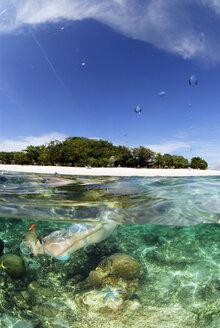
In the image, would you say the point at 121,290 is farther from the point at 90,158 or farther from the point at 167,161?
the point at 167,161

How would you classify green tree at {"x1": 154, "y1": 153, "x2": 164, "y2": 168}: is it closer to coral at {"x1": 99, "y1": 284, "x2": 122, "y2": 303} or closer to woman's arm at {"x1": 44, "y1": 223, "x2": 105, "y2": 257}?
woman's arm at {"x1": 44, "y1": 223, "x2": 105, "y2": 257}

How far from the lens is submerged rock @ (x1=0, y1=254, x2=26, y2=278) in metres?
4.72

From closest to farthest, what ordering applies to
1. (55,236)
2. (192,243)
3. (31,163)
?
1. (55,236)
2. (192,243)
3. (31,163)

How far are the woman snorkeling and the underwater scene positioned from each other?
1.2 inches

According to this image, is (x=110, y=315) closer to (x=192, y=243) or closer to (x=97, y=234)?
(x=97, y=234)

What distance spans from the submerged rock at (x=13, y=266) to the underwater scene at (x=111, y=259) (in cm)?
2

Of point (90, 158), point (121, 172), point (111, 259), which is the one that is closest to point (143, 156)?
point (90, 158)

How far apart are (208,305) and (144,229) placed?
291cm

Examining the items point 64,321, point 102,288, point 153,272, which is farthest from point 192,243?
point 64,321

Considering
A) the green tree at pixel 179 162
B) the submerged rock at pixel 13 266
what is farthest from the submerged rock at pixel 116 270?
the green tree at pixel 179 162

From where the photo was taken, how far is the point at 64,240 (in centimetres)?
480

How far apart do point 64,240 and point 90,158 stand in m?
24.7

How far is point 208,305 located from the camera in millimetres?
4094

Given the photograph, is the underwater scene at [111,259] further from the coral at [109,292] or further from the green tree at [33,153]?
the green tree at [33,153]
